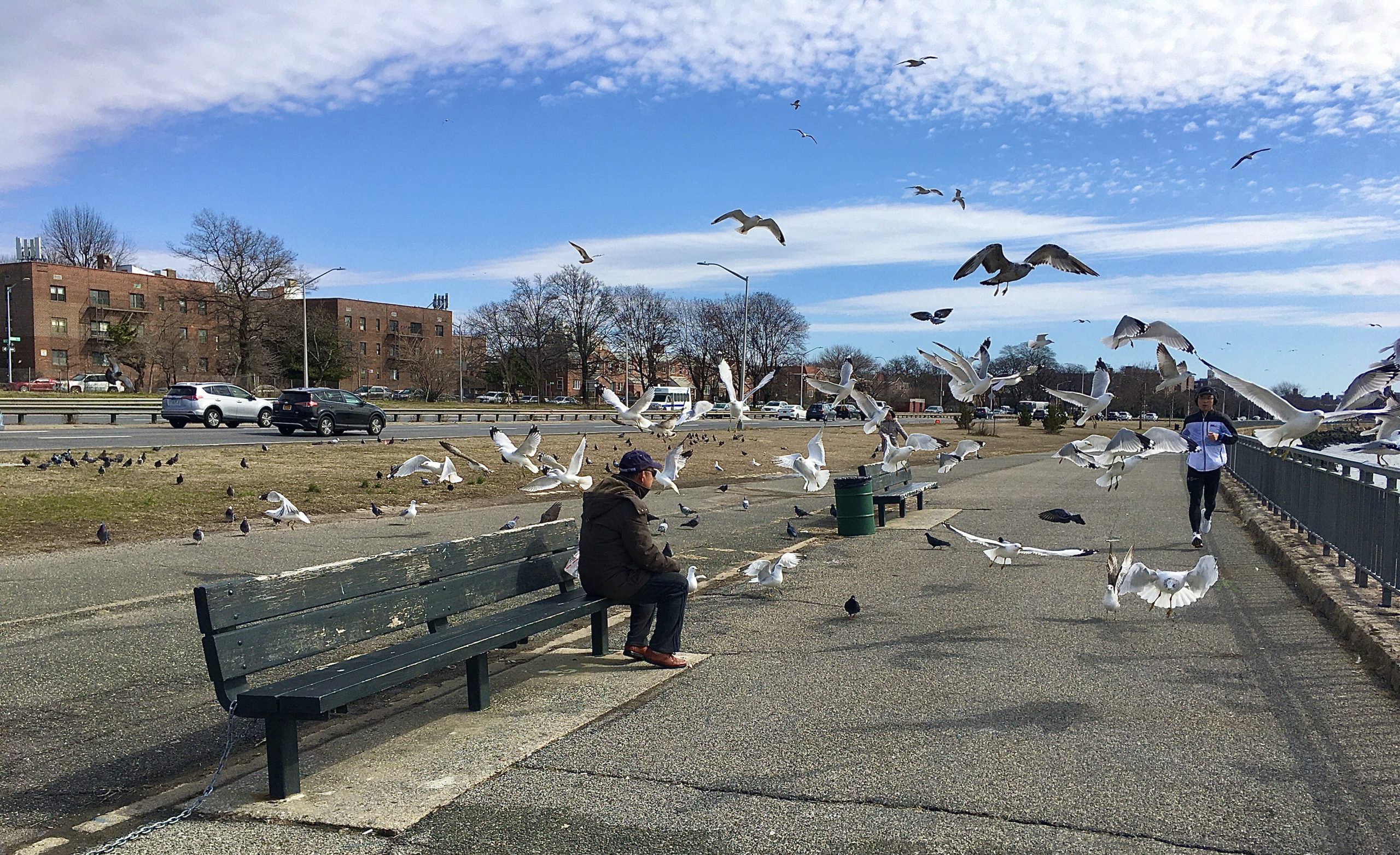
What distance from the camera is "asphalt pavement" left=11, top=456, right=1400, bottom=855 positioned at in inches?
147

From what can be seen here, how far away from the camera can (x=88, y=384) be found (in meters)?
73.0

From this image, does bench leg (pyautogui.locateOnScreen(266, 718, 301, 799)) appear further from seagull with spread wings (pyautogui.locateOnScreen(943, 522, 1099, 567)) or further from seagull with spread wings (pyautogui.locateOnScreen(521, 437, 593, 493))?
seagull with spread wings (pyautogui.locateOnScreen(943, 522, 1099, 567))

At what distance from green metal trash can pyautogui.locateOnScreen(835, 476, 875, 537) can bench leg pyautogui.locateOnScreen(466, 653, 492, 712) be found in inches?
277

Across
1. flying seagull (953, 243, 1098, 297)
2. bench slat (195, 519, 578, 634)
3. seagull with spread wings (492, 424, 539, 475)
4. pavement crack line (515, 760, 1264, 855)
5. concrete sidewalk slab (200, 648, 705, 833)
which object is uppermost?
flying seagull (953, 243, 1098, 297)

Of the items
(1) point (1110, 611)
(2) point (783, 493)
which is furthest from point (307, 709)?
(2) point (783, 493)

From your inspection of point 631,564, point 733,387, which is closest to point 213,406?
point 733,387

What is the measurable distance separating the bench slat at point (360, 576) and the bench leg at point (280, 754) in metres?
0.46

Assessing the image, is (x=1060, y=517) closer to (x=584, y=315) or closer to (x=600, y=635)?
(x=600, y=635)

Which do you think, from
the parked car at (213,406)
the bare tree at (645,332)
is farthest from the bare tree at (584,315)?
the parked car at (213,406)

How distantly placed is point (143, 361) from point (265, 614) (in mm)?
75340

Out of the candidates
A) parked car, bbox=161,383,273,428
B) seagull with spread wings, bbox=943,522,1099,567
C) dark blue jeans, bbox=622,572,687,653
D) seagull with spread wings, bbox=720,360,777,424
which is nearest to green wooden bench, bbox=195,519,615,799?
dark blue jeans, bbox=622,572,687,653

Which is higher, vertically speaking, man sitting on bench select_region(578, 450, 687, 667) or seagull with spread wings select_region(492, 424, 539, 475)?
seagull with spread wings select_region(492, 424, 539, 475)

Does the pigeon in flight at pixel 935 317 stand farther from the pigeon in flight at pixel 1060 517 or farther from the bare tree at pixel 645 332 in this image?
the bare tree at pixel 645 332

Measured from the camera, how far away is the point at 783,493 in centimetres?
1733
